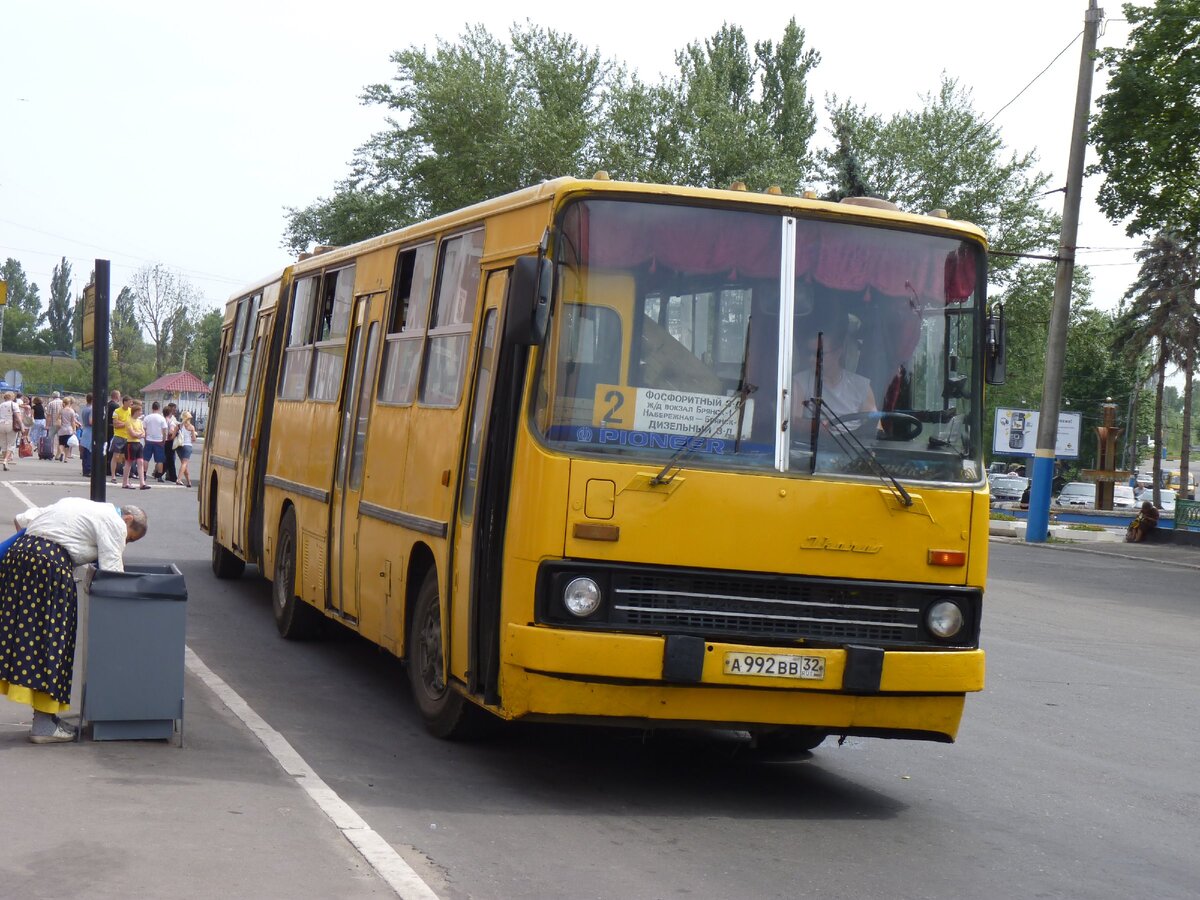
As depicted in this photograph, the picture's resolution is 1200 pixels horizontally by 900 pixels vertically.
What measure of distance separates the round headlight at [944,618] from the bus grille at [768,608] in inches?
2.6

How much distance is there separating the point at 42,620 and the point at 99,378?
3.21m

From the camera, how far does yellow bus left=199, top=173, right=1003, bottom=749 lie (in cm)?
718

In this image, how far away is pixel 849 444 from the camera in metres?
7.52

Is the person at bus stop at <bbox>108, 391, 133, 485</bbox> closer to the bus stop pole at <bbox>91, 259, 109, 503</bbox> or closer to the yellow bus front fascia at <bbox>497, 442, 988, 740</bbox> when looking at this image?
the bus stop pole at <bbox>91, 259, 109, 503</bbox>

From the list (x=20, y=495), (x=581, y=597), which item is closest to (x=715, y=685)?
(x=581, y=597)

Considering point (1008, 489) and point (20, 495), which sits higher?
point (1008, 489)

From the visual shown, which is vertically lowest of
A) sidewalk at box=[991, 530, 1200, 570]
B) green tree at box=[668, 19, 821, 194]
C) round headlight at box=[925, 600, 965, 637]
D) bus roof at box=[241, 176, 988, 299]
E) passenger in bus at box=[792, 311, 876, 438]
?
sidewalk at box=[991, 530, 1200, 570]

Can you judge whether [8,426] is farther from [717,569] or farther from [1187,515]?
[717,569]

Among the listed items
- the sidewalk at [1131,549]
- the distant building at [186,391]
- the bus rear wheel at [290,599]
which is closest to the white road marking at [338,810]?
the bus rear wheel at [290,599]

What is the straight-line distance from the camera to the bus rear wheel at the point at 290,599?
12.4m

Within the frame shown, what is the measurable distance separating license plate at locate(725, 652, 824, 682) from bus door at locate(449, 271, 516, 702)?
110 centimetres

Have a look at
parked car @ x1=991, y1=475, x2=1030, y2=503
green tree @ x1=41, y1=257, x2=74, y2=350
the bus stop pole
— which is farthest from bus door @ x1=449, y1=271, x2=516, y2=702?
green tree @ x1=41, y1=257, x2=74, y2=350

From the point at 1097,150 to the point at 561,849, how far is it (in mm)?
30000

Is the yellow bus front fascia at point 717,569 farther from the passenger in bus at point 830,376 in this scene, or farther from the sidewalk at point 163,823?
the sidewalk at point 163,823
